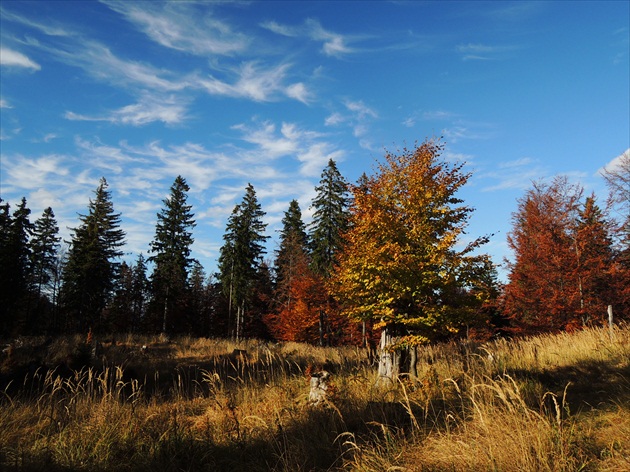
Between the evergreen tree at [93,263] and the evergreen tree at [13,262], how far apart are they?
339 centimetres

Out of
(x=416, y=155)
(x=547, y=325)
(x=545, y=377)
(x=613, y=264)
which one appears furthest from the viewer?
(x=547, y=325)

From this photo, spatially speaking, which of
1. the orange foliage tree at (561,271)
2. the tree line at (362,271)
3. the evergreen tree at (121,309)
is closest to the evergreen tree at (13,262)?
the tree line at (362,271)

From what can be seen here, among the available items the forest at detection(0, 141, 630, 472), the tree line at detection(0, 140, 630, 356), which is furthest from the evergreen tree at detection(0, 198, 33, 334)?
the forest at detection(0, 141, 630, 472)

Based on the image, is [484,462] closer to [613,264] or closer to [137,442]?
[137,442]

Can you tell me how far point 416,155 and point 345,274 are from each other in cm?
422

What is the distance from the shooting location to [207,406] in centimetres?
695

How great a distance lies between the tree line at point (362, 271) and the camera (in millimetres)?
8539

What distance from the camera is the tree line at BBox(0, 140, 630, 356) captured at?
8539 millimetres

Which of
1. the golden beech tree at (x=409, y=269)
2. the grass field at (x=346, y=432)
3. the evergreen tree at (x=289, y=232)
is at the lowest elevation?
the grass field at (x=346, y=432)

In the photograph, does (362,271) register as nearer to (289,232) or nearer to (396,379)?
(396,379)

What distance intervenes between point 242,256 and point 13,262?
18134 mm

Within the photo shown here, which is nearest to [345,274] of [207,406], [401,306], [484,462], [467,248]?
[401,306]

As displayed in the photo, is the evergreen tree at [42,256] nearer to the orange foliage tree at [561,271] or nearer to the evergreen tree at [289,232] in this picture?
the evergreen tree at [289,232]

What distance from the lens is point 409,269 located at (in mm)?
8000
